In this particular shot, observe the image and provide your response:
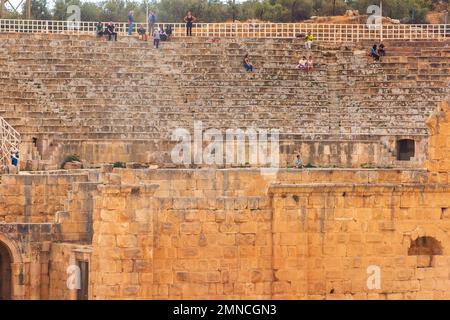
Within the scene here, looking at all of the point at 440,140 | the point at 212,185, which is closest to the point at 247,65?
the point at 212,185

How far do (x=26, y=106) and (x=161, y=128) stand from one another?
336cm

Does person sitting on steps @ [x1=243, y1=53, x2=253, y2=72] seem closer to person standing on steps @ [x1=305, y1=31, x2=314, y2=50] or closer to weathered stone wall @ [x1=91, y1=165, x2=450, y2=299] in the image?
person standing on steps @ [x1=305, y1=31, x2=314, y2=50]

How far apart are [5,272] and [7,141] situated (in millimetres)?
7550

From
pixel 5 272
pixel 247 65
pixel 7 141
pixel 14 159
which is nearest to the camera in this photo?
pixel 5 272

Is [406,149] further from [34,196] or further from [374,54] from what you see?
[34,196]

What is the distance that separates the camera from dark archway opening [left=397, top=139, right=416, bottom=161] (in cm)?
3684

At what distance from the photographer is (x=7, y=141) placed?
32.9 m

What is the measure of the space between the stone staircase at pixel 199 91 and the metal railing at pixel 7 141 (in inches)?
31.8

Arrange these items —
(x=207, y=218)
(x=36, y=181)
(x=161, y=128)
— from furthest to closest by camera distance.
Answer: (x=161, y=128), (x=36, y=181), (x=207, y=218)

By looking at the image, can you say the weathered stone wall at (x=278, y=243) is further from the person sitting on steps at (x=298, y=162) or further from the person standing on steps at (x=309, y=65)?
the person standing on steps at (x=309, y=65)

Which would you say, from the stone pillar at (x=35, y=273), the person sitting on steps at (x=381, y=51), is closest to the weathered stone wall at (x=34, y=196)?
the stone pillar at (x=35, y=273)
